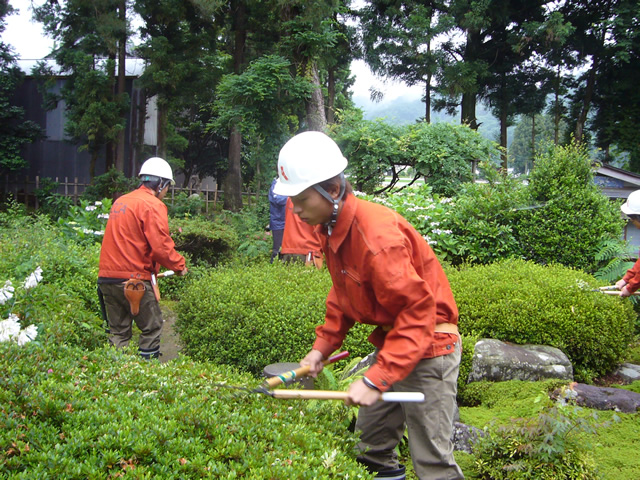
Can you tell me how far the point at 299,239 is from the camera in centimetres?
761

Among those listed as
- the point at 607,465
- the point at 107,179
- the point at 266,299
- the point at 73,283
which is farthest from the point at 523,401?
the point at 107,179

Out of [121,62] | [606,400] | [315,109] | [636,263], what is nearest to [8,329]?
[606,400]

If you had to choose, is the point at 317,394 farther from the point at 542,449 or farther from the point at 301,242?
the point at 301,242

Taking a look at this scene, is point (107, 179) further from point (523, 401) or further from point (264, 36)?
point (523, 401)

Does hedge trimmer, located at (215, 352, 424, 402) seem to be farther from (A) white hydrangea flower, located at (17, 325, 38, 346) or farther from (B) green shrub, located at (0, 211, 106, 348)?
(B) green shrub, located at (0, 211, 106, 348)

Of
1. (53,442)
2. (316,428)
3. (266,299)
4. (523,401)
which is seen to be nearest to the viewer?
(53,442)

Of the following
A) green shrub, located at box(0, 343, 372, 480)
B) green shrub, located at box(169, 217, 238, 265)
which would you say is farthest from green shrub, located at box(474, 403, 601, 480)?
green shrub, located at box(169, 217, 238, 265)

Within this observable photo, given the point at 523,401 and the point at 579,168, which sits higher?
the point at 579,168

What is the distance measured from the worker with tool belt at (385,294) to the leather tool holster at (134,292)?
9.65ft

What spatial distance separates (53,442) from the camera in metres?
2.41

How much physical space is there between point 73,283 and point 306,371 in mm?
4304

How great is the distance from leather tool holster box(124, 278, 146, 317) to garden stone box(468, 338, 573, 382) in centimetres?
335

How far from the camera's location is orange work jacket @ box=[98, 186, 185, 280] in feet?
18.2

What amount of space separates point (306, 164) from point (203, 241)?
25.5ft
